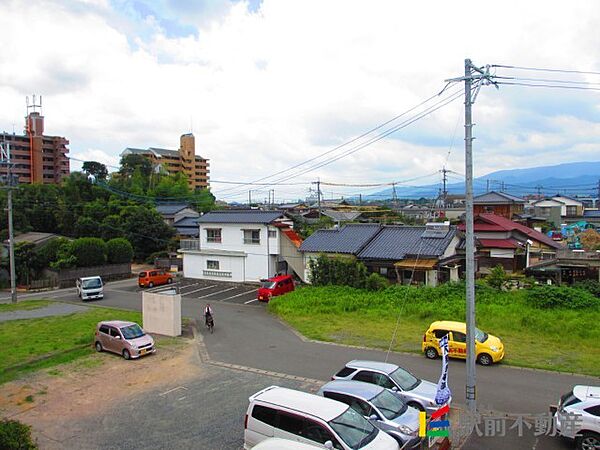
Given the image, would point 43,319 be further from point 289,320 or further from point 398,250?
point 398,250

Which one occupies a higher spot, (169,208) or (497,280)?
(169,208)

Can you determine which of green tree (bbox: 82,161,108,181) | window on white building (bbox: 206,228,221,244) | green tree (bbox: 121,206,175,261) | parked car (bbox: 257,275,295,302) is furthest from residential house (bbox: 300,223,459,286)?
green tree (bbox: 82,161,108,181)

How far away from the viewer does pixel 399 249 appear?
28.4 meters

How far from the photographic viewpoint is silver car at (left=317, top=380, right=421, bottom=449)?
31.4 feet

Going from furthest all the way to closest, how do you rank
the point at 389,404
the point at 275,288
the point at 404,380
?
the point at 275,288 < the point at 404,380 < the point at 389,404

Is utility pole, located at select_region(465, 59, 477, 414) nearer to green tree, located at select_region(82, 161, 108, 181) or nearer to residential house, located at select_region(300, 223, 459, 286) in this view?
residential house, located at select_region(300, 223, 459, 286)

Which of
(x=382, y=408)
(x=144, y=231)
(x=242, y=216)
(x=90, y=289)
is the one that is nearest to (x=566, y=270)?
(x=382, y=408)

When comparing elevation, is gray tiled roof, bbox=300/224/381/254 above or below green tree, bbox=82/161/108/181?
below

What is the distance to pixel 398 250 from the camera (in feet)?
93.0

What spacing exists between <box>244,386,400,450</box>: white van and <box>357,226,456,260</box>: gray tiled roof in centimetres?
1911

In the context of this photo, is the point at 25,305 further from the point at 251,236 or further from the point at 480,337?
the point at 480,337

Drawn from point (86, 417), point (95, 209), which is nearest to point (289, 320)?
point (86, 417)

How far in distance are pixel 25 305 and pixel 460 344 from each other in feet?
87.5

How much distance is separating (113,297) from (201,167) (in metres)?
82.5
